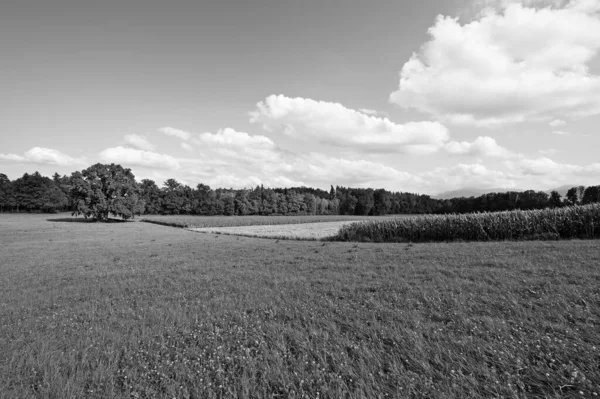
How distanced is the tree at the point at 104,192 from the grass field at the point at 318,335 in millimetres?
66027

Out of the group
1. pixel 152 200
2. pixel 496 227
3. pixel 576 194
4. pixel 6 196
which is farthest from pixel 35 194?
pixel 576 194

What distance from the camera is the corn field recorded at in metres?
21.2

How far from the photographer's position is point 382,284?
9.52 m

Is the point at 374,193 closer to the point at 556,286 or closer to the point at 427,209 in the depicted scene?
the point at 427,209

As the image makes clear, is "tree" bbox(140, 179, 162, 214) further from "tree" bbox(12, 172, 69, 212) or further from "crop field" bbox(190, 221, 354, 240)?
"crop field" bbox(190, 221, 354, 240)

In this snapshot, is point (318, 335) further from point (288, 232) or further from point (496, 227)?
point (288, 232)

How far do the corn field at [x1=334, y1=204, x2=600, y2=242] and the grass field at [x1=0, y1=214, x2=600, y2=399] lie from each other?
13.6 metres

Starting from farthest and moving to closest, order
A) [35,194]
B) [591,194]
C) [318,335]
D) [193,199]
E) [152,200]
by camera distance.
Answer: [193,199] < [152,200] < [35,194] < [591,194] < [318,335]

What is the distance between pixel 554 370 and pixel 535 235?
2339cm

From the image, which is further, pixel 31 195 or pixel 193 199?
pixel 193 199

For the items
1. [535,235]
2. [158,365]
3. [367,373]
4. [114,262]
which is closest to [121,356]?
[158,365]

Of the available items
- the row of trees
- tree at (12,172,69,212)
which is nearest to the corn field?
the row of trees

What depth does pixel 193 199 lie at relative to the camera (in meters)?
134

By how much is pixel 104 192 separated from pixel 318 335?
81.1 metres
